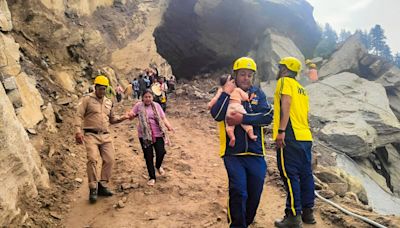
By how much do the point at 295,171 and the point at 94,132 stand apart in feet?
10.5

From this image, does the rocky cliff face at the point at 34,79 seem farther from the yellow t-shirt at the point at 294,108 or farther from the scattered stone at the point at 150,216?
the yellow t-shirt at the point at 294,108

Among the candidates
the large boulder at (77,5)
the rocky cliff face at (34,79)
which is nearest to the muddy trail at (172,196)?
the rocky cliff face at (34,79)

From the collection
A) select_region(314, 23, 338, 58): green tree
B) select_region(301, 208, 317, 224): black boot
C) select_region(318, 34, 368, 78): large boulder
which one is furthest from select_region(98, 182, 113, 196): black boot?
select_region(314, 23, 338, 58): green tree

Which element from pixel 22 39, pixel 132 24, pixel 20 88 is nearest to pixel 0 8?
pixel 20 88

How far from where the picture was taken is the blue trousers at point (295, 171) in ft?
14.4

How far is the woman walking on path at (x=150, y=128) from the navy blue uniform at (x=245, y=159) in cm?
249

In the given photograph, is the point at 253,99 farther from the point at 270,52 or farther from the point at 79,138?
the point at 270,52

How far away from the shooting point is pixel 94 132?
5.98 meters

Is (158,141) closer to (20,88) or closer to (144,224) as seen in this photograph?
(144,224)

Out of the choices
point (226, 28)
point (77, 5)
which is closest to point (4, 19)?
point (226, 28)

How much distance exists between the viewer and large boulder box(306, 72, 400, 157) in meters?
11.5

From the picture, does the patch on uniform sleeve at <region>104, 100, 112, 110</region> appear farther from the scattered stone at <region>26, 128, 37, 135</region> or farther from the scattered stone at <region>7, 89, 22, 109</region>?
the scattered stone at <region>26, 128, 37, 135</region>

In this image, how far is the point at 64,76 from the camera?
517 inches

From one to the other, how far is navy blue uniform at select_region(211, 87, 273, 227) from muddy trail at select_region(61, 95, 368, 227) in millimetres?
1201
